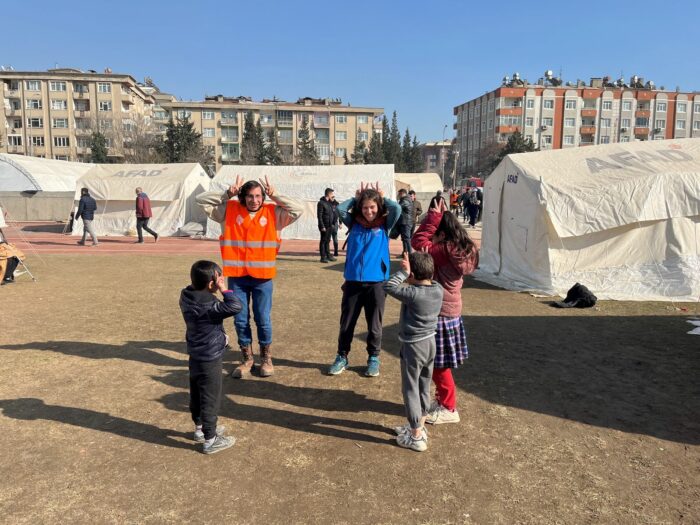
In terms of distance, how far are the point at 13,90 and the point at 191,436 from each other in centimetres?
8629

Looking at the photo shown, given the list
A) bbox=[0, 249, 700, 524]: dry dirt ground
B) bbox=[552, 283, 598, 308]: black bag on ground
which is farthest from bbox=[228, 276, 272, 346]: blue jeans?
bbox=[552, 283, 598, 308]: black bag on ground

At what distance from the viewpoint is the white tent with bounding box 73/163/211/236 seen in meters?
20.8

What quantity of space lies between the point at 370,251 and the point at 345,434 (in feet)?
5.58

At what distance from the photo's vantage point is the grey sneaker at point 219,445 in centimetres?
338

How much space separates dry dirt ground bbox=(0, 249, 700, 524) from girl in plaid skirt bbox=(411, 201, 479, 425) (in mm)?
211

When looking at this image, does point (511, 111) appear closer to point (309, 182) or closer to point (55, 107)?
point (55, 107)

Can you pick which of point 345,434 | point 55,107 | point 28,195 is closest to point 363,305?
point 345,434

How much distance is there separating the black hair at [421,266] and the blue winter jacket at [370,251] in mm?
1224

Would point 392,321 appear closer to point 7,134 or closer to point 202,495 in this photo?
point 202,495

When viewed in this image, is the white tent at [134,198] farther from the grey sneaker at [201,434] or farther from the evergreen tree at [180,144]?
the evergreen tree at [180,144]

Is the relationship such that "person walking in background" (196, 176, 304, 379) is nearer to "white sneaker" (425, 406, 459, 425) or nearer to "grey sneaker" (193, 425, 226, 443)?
"grey sneaker" (193, 425, 226, 443)

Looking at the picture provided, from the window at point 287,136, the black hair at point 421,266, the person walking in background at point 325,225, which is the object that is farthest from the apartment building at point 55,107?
the black hair at point 421,266

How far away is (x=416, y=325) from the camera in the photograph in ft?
11.2

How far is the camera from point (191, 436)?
12.0 feet
